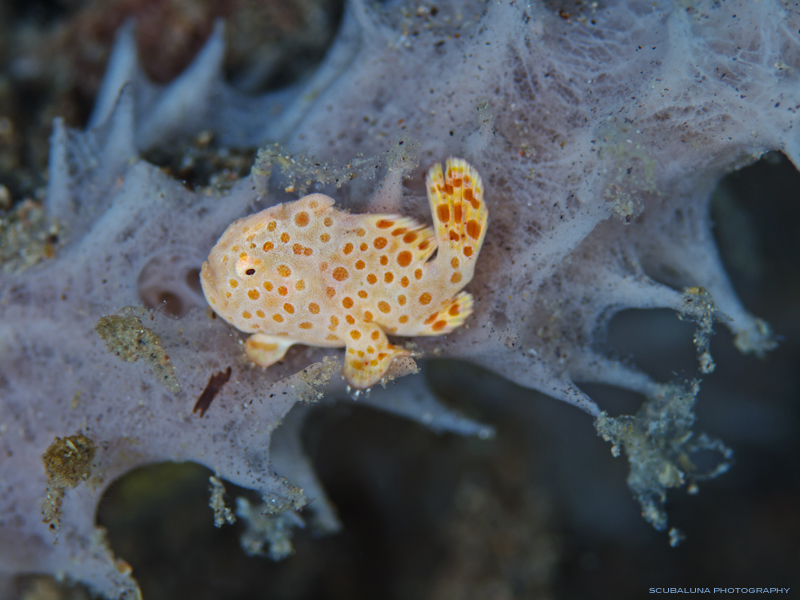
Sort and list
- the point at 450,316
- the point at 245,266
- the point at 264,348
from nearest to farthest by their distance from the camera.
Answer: the point at 245,266 → the point at 450,316 → the point at 264,348

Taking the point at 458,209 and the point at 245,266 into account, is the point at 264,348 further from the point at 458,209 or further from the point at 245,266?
the point at 458,209

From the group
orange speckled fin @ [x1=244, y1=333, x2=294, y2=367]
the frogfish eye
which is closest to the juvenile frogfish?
the frogfish eye

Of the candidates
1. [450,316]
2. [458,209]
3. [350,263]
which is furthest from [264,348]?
[458,209]

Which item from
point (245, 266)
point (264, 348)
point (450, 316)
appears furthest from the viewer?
point (264, 348)

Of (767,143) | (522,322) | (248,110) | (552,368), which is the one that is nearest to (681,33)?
(767,143)

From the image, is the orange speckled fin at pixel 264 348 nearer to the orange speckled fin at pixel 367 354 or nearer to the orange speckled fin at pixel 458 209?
the orange speckled fin at pixel 367 354

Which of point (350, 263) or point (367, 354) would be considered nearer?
point (350, 263)

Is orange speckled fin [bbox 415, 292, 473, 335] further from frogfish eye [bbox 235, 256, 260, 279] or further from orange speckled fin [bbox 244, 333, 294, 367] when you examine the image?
frogfish eye [bbox 235, 256, 260, 279]
